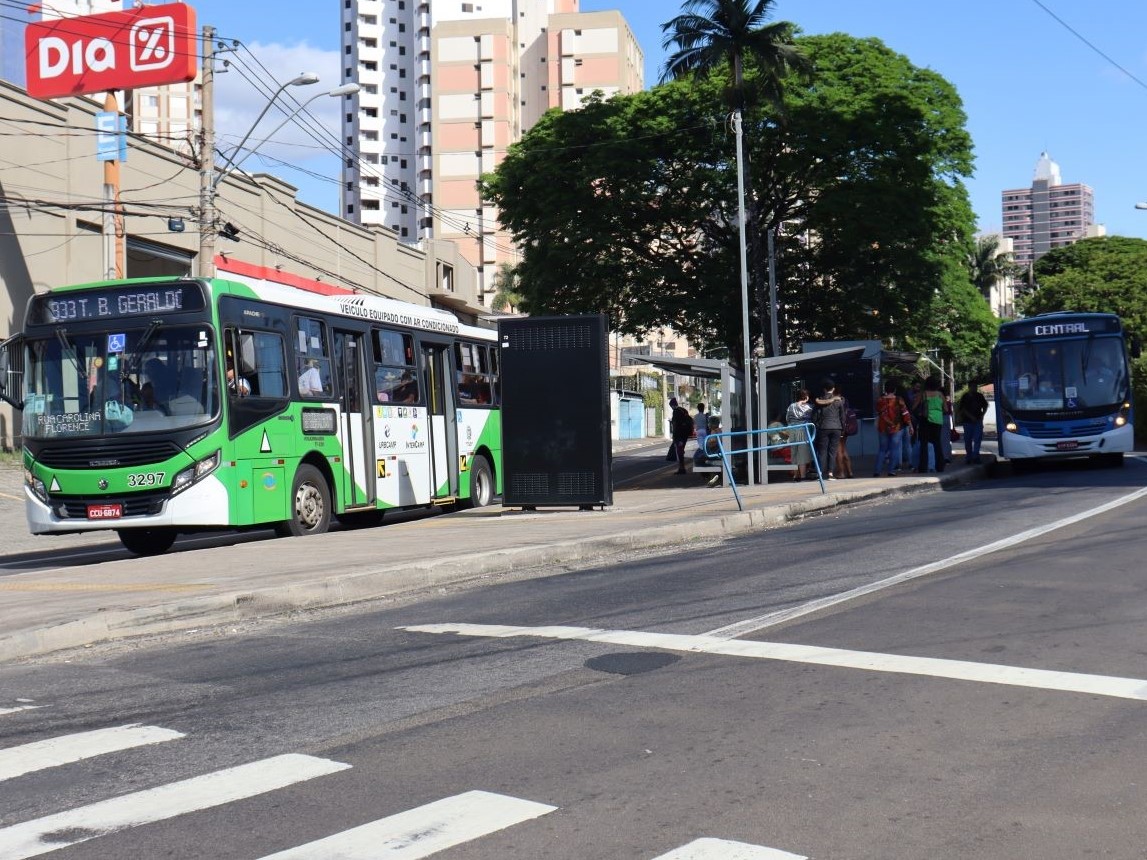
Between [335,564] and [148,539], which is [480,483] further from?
[335,564]

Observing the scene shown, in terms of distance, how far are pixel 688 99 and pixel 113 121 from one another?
50.3 ft

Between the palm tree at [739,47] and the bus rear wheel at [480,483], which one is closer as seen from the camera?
the bus rear wheel at [480,483]

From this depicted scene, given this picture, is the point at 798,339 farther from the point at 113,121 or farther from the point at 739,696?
the point at 739,696

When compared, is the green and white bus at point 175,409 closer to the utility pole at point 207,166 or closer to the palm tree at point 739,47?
Result: the utility pole at point 207,166

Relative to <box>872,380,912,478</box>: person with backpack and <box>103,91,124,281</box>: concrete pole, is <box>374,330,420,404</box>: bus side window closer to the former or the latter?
<box>103,91,124,281</box>: concrete pole

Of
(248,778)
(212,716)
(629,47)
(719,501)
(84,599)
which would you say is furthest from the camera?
(629,47)

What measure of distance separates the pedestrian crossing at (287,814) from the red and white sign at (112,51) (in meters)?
28.8

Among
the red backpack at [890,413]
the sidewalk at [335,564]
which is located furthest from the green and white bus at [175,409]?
the red backpack at [890,413]

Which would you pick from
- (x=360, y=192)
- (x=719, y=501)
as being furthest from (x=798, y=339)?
(x=360, y=192)

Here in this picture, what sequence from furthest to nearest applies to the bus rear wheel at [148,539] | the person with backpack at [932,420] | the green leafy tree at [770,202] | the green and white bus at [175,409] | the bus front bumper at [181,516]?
the green leafy tree at [770,202]
the person with backpack at [932,420]
the bus rear wheel at [148,539]
the green and white bus at [175,409]
the bus front bumper at [181,516]

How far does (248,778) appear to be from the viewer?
198 inches

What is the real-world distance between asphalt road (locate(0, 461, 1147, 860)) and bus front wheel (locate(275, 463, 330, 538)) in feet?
22.2

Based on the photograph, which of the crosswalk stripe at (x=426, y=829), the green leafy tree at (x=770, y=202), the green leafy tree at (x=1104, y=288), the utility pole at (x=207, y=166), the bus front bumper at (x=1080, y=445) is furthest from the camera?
the green leafy tree at (x=1104, y=288)

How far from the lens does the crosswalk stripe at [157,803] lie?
14.3 feet
